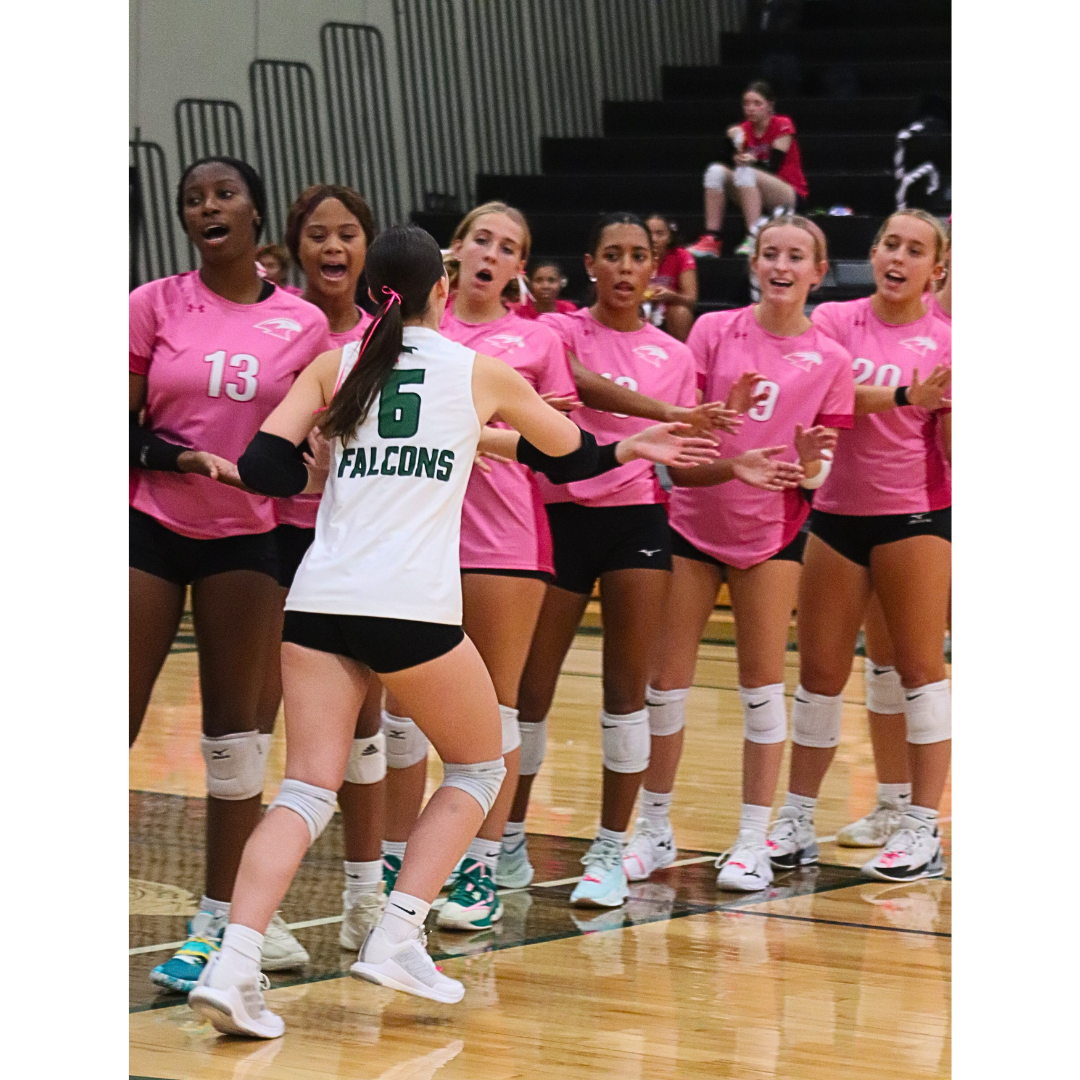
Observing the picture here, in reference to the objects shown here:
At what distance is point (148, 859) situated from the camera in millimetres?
4672

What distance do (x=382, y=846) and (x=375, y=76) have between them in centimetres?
855

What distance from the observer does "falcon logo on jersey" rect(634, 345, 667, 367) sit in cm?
436

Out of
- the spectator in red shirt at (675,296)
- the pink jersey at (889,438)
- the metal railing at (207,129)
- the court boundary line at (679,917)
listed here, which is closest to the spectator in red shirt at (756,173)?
the spectator in red shirt at (675,296)

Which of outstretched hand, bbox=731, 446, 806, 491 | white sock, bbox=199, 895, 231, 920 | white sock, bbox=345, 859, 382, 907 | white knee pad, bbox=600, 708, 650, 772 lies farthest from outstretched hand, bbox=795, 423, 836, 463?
white sock, bbox=199, 895, 231, 920

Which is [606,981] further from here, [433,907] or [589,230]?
[589,230]

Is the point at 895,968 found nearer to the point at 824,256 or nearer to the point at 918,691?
the point at 918,691

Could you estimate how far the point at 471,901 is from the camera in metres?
3.95

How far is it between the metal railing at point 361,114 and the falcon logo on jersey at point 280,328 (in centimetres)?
793

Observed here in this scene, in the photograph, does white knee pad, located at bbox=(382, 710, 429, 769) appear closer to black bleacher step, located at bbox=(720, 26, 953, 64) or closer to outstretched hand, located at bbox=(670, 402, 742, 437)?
outstretched hand, located at bbox=(670, 402, 742, 437)

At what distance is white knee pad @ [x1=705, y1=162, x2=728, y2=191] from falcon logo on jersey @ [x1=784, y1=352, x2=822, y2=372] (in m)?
7.01

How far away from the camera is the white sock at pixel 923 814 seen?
4.64m

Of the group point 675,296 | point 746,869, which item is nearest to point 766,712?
point 746,869

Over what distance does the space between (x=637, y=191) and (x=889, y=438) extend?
26.3ft
